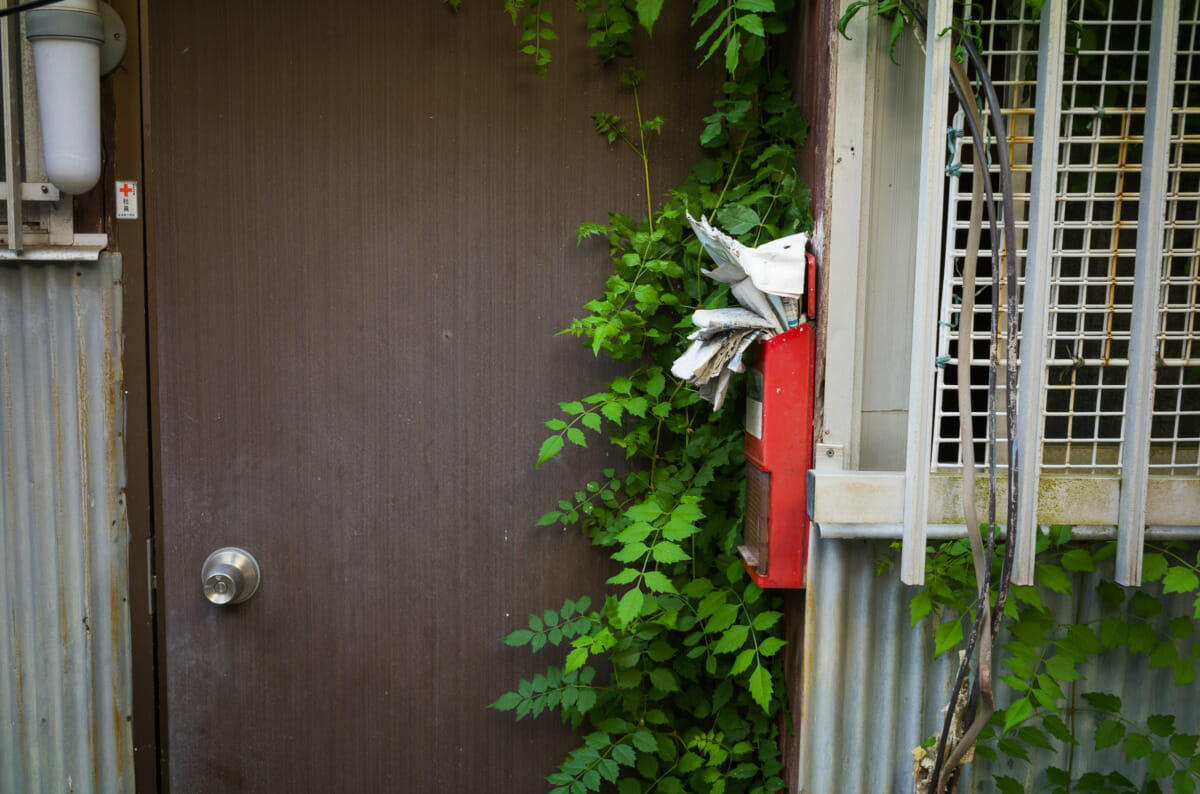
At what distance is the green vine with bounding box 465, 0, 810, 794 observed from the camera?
87.9 inches

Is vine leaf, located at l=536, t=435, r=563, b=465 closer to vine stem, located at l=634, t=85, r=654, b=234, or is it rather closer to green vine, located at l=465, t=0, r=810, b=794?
green vine, located at l=465, t=0, r=810, b=794

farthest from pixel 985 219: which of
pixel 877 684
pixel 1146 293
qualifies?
pixel 877 684

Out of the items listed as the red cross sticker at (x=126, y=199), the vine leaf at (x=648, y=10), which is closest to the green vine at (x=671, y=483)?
the vine leaf at (x=648, y=10)

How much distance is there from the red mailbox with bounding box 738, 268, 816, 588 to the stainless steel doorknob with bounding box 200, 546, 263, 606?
5.19 feet

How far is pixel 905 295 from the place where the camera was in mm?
2059

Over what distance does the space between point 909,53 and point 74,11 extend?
2.29 m

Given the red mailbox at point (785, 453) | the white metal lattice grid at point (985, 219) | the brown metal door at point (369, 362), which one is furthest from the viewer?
the brown metal door at point (369, 362)

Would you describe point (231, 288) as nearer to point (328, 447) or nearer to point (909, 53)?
point (328, 447)

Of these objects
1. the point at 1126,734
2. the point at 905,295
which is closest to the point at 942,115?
the point at 905,295

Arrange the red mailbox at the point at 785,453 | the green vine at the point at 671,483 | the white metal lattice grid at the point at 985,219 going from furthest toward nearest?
→ the green vine at the point at 671,483
the red mailbox at the point at 785,453
the white metal lattice grid at the point at 985,219

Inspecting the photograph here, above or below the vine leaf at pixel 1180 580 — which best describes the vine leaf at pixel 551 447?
above

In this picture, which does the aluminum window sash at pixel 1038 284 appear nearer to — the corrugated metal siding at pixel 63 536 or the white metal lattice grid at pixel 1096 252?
the white metal lattice grid at pixel 1096 252

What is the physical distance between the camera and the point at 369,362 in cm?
250

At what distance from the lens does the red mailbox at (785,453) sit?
2043mm
